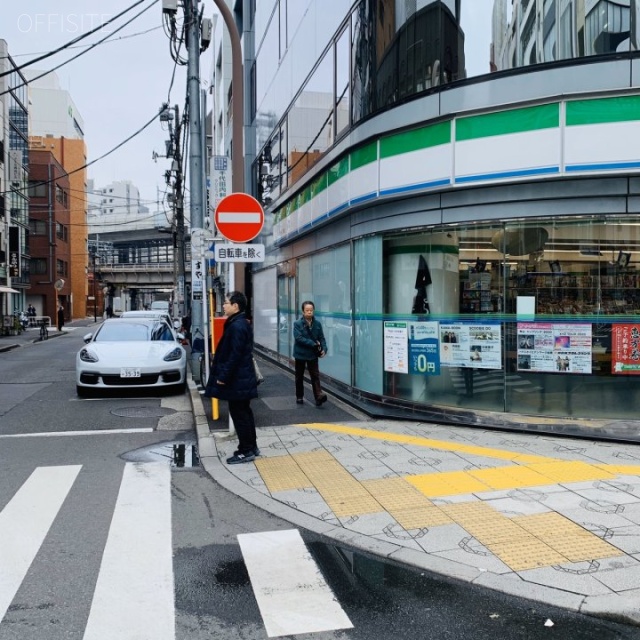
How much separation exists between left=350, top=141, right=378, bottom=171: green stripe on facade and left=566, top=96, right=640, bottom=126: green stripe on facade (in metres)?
2.80

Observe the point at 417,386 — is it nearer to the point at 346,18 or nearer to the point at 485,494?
the point at 485,494

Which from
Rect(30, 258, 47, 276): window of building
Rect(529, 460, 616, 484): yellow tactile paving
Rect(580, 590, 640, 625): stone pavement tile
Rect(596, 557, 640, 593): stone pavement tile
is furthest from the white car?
Rect(30, 258, 47, 276): window of building

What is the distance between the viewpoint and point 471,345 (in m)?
8.45

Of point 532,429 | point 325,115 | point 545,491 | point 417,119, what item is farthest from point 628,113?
point 325,115

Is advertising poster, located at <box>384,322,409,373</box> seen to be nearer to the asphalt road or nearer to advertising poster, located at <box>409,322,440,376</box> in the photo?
advertising poster, located at <box>409,322,440,376</box>

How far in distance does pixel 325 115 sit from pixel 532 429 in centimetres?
762

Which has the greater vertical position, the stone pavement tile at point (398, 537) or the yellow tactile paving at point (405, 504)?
the yellow tactile paving at point (405, 504)

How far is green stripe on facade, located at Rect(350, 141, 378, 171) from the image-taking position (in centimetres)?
926

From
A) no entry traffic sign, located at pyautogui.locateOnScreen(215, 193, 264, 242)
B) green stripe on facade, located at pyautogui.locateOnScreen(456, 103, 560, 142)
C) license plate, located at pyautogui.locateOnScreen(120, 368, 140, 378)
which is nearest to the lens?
green stripe on facade, located at pyautogui.locateOnScreen(456, 103, 560, 142)

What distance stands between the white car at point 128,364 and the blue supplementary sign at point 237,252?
3.91m

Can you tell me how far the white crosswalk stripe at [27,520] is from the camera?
13.2 ft

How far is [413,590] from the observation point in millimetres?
3838

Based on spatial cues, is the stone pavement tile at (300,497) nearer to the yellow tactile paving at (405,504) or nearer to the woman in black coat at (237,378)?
the yellow tactile paving at (405,504)

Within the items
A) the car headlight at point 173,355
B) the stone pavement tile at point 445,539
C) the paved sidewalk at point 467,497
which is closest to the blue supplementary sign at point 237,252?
the paved sidewalk at point 467,497
